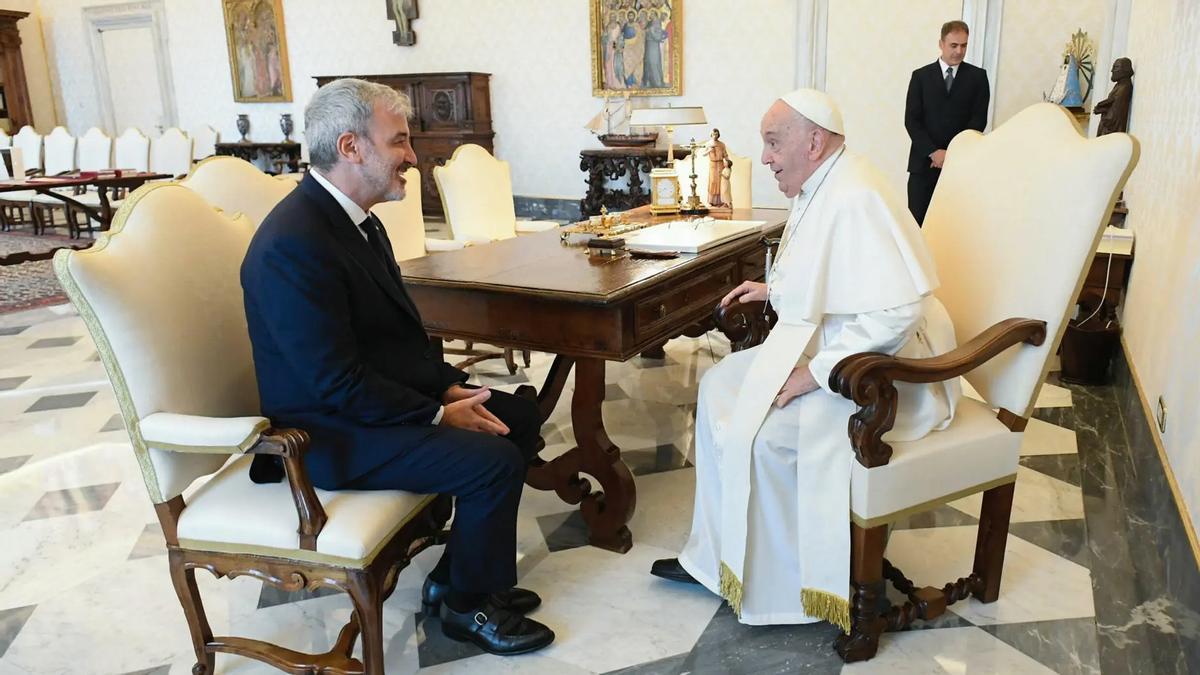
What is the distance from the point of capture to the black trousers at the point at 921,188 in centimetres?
564

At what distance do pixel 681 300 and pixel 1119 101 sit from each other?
10.6 feet

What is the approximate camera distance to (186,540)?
1.85 metres

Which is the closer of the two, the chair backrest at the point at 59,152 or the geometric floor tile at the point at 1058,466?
the geometric floor tile at the point at 1058,466

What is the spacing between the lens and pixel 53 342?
5273mm

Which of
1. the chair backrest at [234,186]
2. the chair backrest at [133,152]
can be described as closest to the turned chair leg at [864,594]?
the chair backrest at [234,186]

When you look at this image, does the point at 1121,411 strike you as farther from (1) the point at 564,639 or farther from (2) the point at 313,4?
(2) the point at 313,4

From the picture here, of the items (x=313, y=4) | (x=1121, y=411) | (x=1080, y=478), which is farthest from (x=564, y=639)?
(x=313, y=4)

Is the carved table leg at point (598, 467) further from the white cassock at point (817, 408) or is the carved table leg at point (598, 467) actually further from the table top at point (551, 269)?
the white cassock at point (817, 408)

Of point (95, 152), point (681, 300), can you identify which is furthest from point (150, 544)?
point (95, 152)

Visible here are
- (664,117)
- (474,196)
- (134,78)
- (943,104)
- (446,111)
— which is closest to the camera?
(664,117)

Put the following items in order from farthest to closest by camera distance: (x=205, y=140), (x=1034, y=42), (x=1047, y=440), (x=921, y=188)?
(x=205, y=140), (x=1034, y=42), (x=921, y=188), (x=1047, y=440)

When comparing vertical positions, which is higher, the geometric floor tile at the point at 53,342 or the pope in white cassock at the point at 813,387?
the pope in white cassock at the point at 813,387

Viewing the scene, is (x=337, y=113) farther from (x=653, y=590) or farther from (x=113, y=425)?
(x=113, y=425)

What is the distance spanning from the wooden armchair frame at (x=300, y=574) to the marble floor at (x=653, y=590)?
0.53 feet
